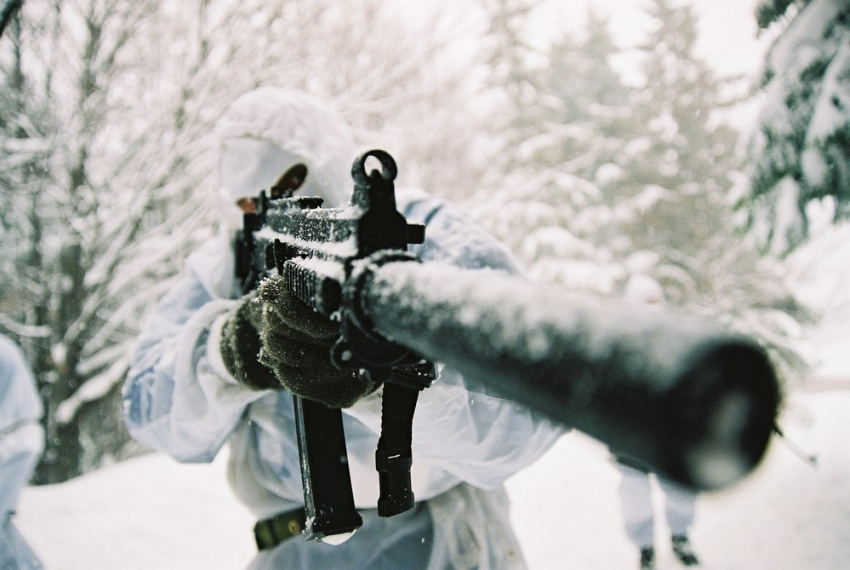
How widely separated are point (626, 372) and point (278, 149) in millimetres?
2318

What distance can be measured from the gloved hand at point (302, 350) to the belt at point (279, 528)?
2.88 feet

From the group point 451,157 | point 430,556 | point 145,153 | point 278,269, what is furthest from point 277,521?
point 451,157

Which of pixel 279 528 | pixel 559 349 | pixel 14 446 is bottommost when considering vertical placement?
pixel 14 446

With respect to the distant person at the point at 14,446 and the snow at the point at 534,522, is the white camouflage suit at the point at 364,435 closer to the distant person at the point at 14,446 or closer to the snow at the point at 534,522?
the distant person at the point at 14,446

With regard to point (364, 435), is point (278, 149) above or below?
above

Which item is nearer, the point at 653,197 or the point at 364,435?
the point at 364,435

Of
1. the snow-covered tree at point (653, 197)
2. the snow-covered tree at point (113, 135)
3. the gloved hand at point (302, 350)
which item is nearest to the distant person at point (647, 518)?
the gloved hand at point (302, 350)

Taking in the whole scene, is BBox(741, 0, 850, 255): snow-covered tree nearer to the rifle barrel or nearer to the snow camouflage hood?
the snow camouflage hood

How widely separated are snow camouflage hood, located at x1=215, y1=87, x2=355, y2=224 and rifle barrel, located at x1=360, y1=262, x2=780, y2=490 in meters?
1.92

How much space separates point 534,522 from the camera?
620 centimetres

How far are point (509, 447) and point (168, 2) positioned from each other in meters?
8.48

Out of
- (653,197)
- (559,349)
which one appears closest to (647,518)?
(559,349)

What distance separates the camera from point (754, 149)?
559 cm

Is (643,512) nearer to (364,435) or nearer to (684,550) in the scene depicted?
(684,550)
